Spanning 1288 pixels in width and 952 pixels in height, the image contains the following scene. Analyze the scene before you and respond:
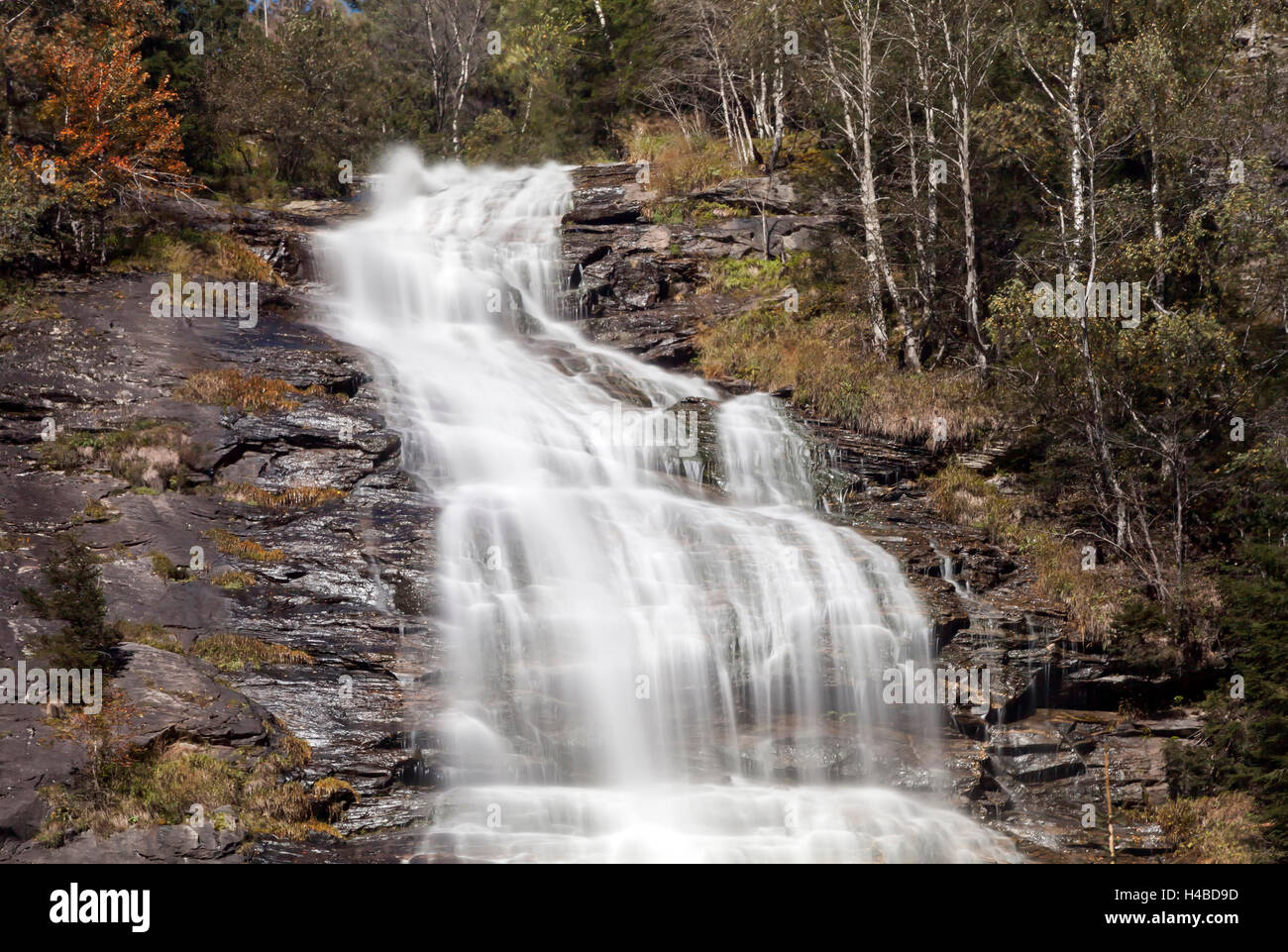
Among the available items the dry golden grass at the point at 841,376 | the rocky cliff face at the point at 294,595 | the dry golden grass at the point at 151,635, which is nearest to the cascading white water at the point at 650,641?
the rocky cliff face at the point at 294,595

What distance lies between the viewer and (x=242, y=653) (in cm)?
1470

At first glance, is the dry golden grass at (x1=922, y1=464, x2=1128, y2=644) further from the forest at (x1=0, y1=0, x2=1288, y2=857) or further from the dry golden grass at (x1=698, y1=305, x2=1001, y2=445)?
the dry golden grass at (x1=698, y1=305, x2=1001, y2=445)

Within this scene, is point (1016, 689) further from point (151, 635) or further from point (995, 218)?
point (995, 218)

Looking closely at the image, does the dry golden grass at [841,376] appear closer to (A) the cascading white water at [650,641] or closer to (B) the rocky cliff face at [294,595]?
(B) the rocky cliff face at [294,595]

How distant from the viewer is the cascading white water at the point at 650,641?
14086 millimetres

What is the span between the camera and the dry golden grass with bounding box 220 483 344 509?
1764 cm

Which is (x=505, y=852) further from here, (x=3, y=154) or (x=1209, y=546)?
(x=3, y=154)

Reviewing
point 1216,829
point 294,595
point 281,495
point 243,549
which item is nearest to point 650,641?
point 294,595

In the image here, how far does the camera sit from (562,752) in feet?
49.1

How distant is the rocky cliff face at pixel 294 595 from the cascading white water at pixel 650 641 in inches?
22.9

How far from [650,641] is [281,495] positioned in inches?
273

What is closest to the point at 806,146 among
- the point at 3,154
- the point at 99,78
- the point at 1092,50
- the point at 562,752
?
the point at 1092,50

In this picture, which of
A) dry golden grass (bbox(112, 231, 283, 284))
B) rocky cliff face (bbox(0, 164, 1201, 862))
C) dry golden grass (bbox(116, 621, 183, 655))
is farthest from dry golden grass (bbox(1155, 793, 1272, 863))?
dry golden grass (bbox(112, 231, 283, 284))

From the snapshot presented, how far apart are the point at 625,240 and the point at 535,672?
17.4 m
